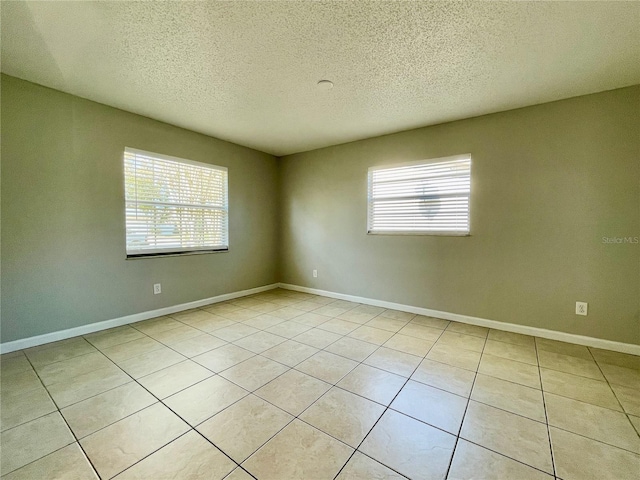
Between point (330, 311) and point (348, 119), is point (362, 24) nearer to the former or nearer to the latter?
point (348, 119)

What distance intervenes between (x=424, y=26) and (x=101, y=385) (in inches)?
130

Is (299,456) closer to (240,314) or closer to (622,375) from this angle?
(240,314)

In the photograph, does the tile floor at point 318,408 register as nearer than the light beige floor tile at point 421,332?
Yes

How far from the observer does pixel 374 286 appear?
12.6 ft

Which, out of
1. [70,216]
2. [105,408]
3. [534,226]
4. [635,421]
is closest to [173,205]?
[70,216]

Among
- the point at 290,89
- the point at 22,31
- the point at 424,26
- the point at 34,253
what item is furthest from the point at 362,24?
the point at 34,253

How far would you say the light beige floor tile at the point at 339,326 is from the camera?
2885 millimetres

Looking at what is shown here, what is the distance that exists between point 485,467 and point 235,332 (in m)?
2.34

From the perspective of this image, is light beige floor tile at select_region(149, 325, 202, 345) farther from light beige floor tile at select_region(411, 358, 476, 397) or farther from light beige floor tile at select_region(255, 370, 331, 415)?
light beige floor tile at select_region(411, 358, 476, 397)

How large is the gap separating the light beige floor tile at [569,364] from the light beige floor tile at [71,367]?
365 centimetres

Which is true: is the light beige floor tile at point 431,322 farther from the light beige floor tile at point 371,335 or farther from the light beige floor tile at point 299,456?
the light beige floor tile at point 299,456

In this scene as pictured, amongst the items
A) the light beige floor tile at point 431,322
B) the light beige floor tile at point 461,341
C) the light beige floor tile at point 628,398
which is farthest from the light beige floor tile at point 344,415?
the light beige floor tile at point 431,322

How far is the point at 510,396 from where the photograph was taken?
1764 millimetres

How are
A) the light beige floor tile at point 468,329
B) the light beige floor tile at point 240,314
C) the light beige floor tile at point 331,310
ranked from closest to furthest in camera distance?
1. the light beige floor tile at point 468,329
2. the light beige floor tile at point 240,314
3. the light beige floor tile at point 331,310
